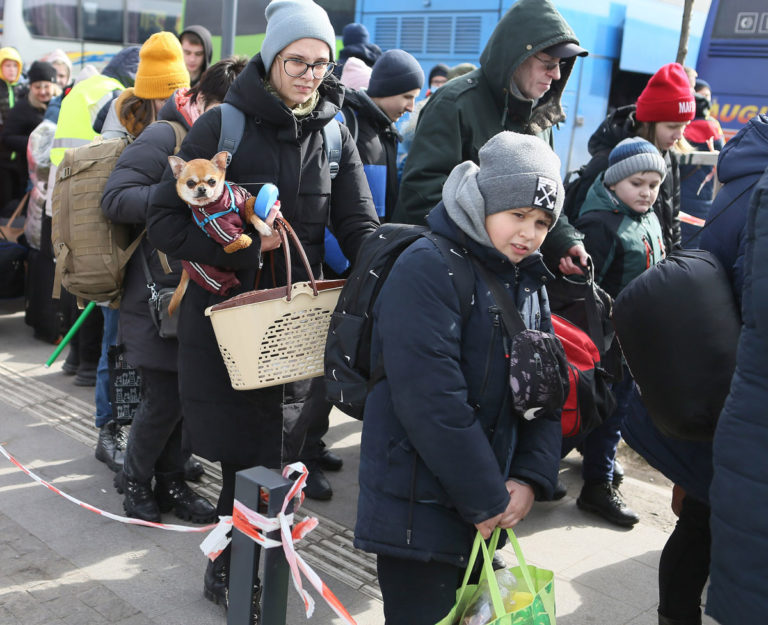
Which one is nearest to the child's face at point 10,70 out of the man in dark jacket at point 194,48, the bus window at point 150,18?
the man in dark jacket at point 194,48

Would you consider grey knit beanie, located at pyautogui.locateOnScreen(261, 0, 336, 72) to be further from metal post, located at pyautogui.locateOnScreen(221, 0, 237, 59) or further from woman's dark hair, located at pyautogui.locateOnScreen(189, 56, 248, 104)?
metal post, located at pyautogui.locateOnScreen(221, 0, 237, 59)

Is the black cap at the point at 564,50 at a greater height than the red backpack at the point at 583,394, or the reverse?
the black cap at the point at 564,50

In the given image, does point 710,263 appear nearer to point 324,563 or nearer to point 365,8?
point 324,563

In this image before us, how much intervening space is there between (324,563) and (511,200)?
2048 mm

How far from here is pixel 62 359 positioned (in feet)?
21.5

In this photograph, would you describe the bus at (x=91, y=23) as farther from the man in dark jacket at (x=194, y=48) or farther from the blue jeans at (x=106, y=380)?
the blue jeans at (x=106, y=380)

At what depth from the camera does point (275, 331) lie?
105 inches

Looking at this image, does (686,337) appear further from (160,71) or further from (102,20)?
(102,20)

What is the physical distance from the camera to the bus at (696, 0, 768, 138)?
35.4 feet

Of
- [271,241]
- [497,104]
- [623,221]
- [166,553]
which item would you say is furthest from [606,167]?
[166,553]

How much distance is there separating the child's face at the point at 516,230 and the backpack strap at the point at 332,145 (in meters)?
1.05

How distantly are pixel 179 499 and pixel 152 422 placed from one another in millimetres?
475

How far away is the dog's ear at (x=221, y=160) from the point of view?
279cm

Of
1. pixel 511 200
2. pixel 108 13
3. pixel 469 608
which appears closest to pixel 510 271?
pixel 511 200
